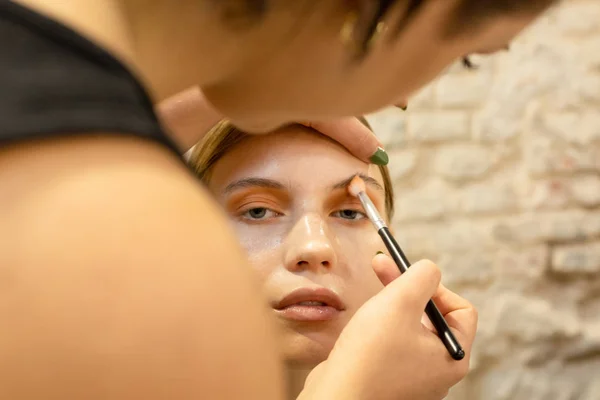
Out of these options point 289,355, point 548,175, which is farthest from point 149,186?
point 548,175

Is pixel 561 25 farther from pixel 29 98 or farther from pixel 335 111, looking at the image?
pixel 29 98

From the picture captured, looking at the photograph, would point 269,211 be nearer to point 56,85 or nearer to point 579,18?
point 56,85

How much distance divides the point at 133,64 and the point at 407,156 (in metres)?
1.56

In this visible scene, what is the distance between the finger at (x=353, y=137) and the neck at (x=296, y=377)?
33 centimetres

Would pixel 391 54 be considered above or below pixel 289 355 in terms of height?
above

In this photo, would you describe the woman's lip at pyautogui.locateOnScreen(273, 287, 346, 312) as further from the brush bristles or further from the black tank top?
the black tank top

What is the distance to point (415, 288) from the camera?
69cm

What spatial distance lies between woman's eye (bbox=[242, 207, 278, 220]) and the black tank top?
675 mm

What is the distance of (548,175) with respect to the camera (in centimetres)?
184

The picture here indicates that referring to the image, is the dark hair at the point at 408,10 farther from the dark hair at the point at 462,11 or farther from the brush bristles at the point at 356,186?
the brush bristles at the point at 356,186

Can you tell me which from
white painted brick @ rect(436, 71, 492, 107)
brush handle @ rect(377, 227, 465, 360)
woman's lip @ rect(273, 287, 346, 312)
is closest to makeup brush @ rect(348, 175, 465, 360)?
brush handle @ rect(377, 227, 465, 360)

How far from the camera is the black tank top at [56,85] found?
26 centimetres

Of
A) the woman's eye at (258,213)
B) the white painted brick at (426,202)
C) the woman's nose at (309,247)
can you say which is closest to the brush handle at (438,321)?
the woman's nose at (309,247)

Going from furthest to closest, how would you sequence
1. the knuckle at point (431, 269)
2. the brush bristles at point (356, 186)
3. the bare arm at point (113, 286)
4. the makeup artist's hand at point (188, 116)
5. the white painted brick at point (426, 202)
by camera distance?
the white painted brick at point (426, 202), the brush bristles at point (356, 186), the makeup artist's hand at point (188, 116), the knuckle at point (431, 269), the bare arm at point (113, 286)
